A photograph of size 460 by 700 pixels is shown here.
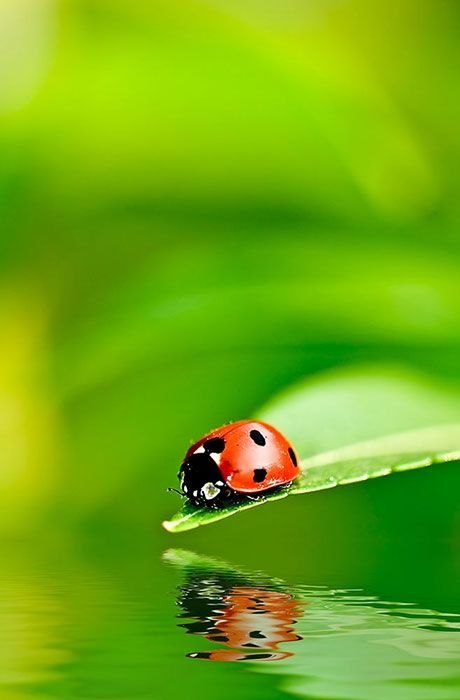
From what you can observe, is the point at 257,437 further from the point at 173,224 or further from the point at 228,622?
the point at 228,622

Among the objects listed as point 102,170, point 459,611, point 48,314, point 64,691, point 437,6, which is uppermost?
point 437,6

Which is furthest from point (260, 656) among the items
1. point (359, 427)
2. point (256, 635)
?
point (359, 427)

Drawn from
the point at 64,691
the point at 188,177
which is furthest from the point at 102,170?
the point at 64,691

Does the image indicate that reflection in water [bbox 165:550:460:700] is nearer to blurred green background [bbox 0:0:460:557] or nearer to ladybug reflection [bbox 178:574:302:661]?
ladybug reflection [bbox 178:574:302:661]

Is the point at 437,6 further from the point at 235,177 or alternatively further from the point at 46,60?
the point at 46,60

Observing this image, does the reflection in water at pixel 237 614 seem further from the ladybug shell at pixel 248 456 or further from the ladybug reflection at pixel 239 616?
the ladybug shell at pixel 248 456

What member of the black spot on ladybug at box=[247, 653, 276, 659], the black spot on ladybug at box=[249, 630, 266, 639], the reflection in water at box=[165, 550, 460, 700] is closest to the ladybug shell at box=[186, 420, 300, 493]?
the reflection in water at box=[165, 550, 460, 700]
